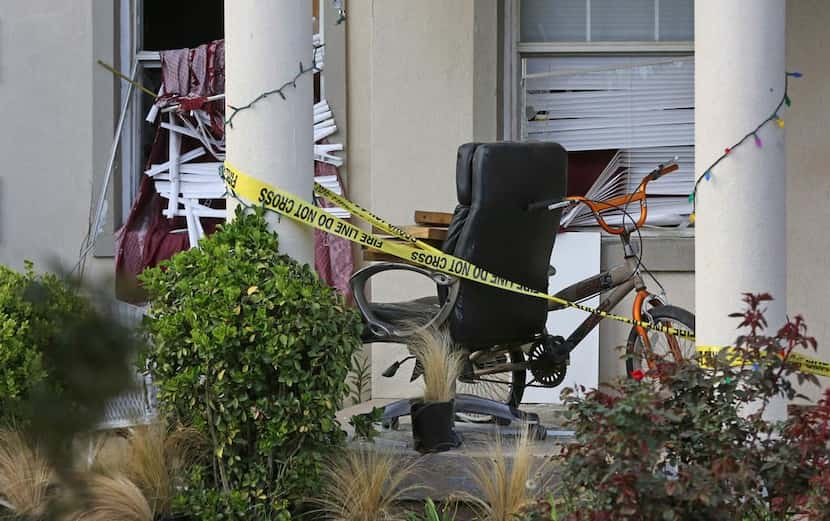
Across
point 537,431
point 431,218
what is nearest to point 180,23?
point 431,218

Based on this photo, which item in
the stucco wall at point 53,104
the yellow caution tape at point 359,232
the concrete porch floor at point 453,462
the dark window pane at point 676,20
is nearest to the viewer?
the concrete porch floor at point 453,462

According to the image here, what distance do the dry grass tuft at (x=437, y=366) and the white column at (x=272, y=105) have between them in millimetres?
553

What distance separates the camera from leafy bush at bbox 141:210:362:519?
12.9 feet

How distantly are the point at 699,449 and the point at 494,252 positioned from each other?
5.86 feet

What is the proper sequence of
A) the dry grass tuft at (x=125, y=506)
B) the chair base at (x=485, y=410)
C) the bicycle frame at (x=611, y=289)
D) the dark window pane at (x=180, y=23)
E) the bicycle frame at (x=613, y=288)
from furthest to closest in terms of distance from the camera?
1. the dark window pane at (x=180, y=23)
2. the bicycle frame at (x=611, y=289)
3. the bicycle frame at (x=613, y=288)
4. the chair base at (x=485, y=410)
5. the dry grass tuft at (x=125, y=506)

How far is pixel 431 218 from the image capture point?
17.9ft

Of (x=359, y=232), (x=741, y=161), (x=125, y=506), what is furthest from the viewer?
(x=359, y=232)

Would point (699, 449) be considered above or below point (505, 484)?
above

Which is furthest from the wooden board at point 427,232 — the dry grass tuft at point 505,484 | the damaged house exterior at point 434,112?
the dry grass tuft at point 505,484

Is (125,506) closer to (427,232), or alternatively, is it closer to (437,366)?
(437,366)

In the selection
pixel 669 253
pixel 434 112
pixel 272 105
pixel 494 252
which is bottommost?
pixel 669 253

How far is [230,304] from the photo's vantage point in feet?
13.1

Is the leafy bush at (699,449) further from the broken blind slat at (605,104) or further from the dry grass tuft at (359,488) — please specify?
the broken blind slat at (605,104)

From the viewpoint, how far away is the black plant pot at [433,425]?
4402mm
